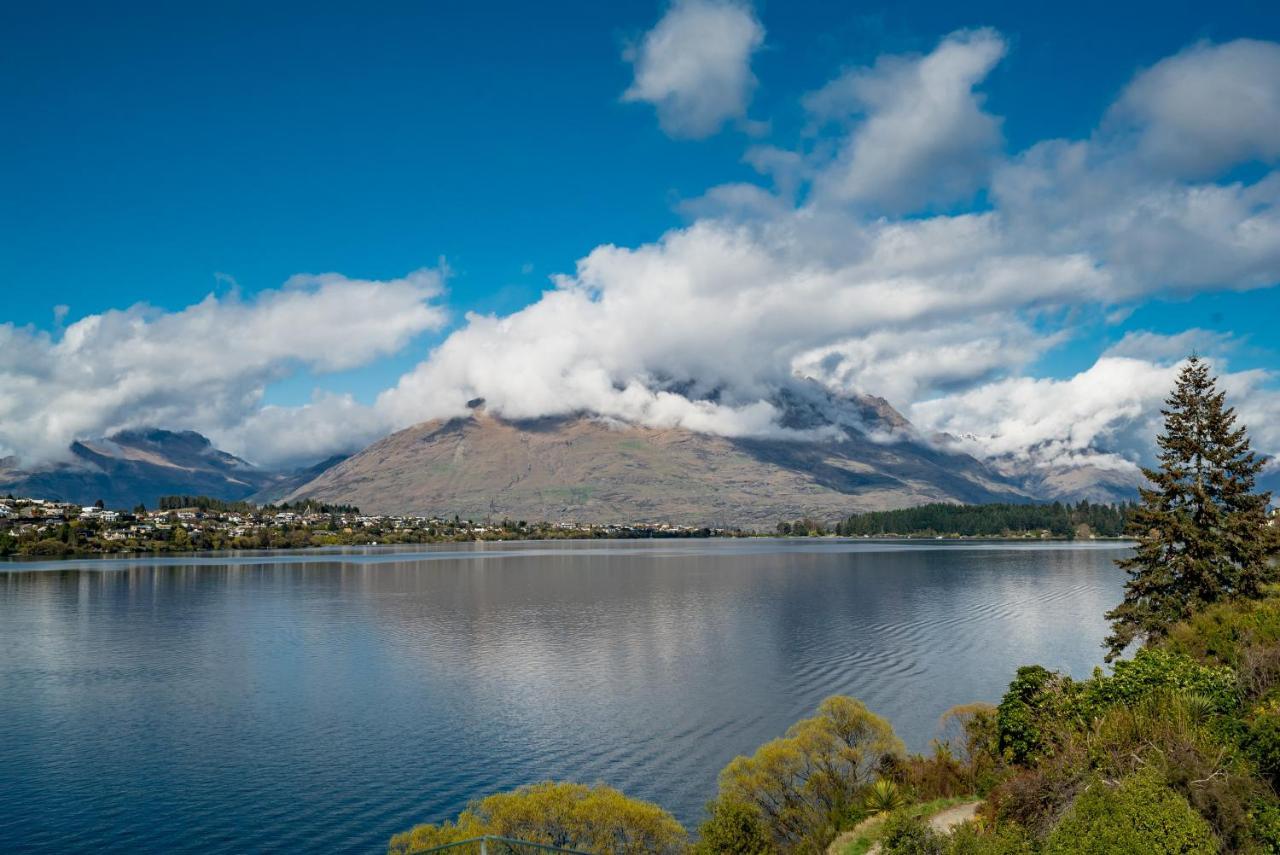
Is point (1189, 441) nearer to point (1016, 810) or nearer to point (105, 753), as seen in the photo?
point (1016, 810)

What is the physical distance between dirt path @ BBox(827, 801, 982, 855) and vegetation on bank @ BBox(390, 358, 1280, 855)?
45cm

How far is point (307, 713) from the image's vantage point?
2250 inches

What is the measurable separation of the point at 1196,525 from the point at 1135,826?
134ft

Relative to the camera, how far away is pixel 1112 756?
23531mm

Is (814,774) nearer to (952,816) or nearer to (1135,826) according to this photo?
(952,816)

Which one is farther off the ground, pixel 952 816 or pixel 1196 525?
pixel 1196 525

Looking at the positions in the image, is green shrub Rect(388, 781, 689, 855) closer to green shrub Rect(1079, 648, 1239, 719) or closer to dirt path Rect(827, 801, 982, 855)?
dirt path Rect(827, 801, 982, 855)

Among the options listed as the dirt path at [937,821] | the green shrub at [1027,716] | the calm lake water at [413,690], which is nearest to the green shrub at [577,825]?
the dirt path at [937,821]

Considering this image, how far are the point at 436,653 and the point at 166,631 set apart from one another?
3644cm

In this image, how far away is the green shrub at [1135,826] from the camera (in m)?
18.3

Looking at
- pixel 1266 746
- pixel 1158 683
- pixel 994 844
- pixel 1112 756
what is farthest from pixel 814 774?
pixel 1266 746

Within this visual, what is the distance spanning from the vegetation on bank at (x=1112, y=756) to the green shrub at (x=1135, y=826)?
4 cm

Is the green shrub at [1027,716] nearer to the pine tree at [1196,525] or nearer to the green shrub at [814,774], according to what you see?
the green shrub at [814,774]

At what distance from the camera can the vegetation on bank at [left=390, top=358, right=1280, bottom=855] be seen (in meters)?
20.7
